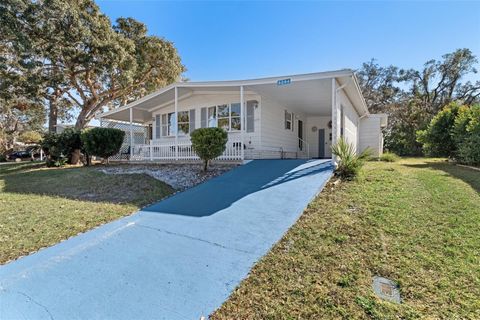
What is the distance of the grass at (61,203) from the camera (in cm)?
479

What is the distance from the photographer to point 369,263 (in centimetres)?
356

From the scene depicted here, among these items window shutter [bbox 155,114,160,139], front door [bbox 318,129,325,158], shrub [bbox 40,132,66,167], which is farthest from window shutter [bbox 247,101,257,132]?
shrub [bbox 40,132,66,167]

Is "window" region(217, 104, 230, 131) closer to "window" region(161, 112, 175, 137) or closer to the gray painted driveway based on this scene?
"window" region(161, 112, 175, 137)

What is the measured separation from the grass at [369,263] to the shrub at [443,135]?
808 centimetres

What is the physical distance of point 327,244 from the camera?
407 cm

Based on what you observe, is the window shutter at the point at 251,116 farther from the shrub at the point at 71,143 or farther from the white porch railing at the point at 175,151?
the shrub at the point at 71,143

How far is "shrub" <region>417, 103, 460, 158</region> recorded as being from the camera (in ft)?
40.4

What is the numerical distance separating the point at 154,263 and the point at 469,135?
1203 cm

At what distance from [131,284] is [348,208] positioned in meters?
4.16

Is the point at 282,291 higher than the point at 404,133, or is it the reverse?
the point at 404,133

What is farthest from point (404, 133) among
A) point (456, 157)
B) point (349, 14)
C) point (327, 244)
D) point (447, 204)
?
point (327, 244)

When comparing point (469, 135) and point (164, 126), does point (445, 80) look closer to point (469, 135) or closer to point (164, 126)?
point (469, 135)

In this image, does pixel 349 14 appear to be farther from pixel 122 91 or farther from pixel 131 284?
pixel 122 91

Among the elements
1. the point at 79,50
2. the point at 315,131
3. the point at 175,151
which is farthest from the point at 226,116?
the point at 79,50
